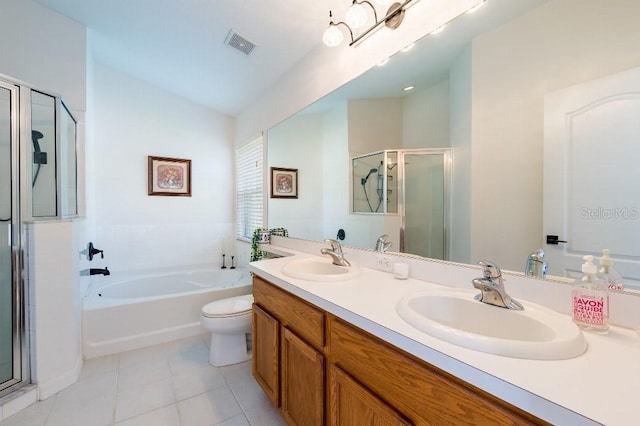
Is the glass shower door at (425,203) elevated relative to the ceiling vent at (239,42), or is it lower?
lower

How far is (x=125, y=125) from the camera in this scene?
303 cm

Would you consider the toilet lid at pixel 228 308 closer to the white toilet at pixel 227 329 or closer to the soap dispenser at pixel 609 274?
the white toilet at pixel 227 329

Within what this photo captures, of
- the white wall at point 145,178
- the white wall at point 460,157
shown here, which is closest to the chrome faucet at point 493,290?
the white wall at point 460,157

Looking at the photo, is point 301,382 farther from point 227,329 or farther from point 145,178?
point 145,178

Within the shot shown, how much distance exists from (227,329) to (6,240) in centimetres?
149

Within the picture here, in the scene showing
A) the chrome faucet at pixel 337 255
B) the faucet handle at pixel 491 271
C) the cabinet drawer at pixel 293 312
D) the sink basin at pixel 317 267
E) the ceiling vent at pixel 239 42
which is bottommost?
the cabinet drawer at pixel 293 312

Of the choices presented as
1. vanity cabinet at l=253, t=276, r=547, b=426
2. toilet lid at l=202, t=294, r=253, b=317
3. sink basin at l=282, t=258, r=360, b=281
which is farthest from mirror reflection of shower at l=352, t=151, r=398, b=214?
toilet lid at l=202, t=294, r=253, b=317

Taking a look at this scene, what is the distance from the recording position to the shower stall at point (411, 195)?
4.30 ft

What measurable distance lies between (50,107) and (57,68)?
59 cm

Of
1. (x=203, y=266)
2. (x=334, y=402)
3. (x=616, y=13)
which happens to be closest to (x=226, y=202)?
(x=203, y=266)

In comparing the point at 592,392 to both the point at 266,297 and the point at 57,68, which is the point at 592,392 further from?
the point at 57,68

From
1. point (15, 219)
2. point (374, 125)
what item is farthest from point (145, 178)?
point (374, 125)

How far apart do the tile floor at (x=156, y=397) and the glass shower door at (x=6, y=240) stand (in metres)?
0.36

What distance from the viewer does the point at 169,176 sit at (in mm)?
3307
